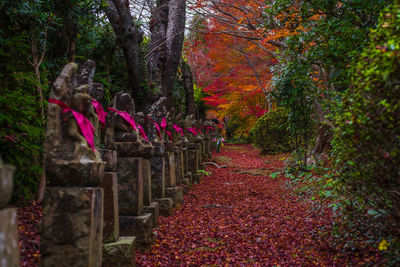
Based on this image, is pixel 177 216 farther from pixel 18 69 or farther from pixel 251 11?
pixel 251 11

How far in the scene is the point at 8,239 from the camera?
4.09ft

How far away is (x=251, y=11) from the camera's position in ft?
30.8

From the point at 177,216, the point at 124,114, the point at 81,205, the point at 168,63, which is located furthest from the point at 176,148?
the point at 81,205

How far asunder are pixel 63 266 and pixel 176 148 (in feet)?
15.3

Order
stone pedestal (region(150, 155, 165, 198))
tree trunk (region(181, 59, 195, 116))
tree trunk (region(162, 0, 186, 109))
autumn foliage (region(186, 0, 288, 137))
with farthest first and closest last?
autumn foliage (region(186, 0, 288, 137)), tree trunk (region(181, 59, 195, 116)), tree trunk (region(162, 0, 186, 109)), stone pedestal (region(150, 155, 165, 198))

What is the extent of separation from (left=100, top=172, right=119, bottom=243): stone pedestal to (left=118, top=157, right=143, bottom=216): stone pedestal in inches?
29.1

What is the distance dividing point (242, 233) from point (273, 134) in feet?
33.5

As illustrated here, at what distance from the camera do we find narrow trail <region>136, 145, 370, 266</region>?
3361 millimetres

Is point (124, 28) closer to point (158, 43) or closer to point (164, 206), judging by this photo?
point (158, 43)

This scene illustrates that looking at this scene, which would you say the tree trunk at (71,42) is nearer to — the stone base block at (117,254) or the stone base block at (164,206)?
the stone base block at (164,206)

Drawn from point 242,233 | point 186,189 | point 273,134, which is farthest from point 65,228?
point 273,134

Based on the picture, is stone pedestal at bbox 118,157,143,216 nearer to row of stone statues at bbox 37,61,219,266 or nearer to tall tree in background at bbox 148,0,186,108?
row of stone statues at bbox 37,61,219,266

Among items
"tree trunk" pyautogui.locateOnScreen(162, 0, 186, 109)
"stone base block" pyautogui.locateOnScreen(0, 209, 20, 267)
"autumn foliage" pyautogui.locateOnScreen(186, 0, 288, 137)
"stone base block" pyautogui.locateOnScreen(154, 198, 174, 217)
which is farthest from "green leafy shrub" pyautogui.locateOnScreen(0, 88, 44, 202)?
"autumn foliage" pyautogui.locateOnScreen(186, 0, 288, 137)

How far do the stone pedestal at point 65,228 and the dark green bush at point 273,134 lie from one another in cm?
1213
